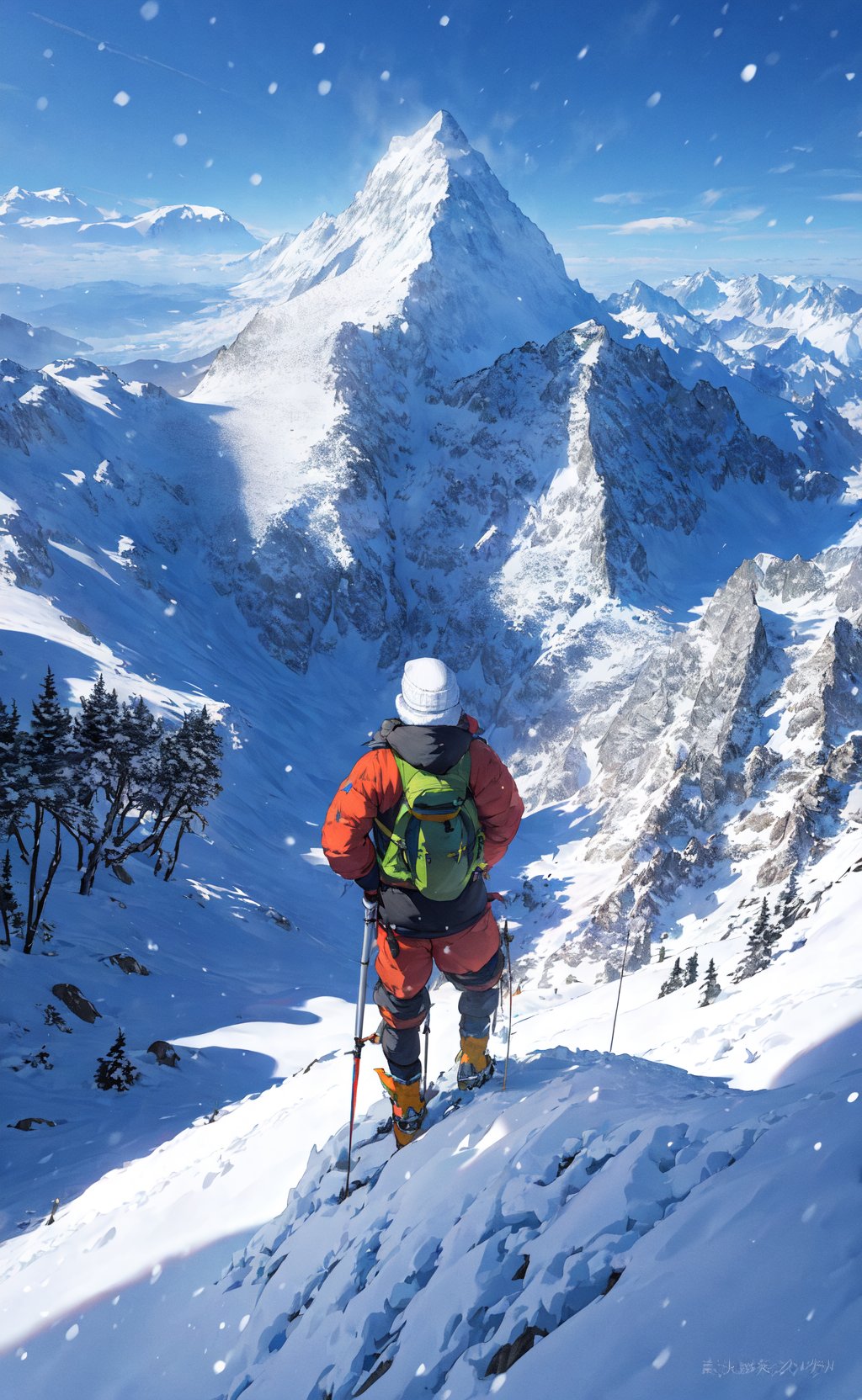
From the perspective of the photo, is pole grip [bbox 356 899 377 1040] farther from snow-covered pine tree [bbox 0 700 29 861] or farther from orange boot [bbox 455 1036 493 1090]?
snow-covered pine tree [bbox 0 700 29 861]

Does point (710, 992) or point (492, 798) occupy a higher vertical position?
point (492, 798)

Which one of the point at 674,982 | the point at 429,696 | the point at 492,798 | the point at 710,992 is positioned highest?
the point at 429,696

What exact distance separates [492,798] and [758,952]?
16.1 m

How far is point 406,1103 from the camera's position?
20.9ft

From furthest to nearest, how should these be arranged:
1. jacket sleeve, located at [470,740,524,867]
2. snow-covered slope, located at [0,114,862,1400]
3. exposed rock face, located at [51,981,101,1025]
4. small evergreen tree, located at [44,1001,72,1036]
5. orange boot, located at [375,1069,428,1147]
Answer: exposed rock face, located at [51,981,101,1025] < small evergreen tree, located at [44,1001,72,1036] < orange boot, located at [375,1069,428,1147] < jacket sleeve, located at [470,740,524,867] < snow-covered slope, located at [0,114,862,1400]

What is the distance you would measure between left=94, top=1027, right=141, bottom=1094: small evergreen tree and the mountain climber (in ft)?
38.0

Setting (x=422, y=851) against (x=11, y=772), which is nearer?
(x=422, y=851)

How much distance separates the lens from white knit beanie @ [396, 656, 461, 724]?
5418 mm

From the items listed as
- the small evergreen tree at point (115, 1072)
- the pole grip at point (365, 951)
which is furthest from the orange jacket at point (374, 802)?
the small evergreen tree at point (115, 1072)

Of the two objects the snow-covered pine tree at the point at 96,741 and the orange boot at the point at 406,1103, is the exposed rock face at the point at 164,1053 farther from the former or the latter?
the orange boot at the point at 406,1103

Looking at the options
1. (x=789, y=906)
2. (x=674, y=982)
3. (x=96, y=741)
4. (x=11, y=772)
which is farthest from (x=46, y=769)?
(x=789, y=906)

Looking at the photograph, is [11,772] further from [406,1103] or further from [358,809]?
[358,809]

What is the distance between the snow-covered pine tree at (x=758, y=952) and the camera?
16125mm

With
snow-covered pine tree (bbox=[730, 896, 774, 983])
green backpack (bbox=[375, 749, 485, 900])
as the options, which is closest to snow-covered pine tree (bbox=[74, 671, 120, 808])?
snow-covered pine tree (bbox=[730, 896, 774, 983])
